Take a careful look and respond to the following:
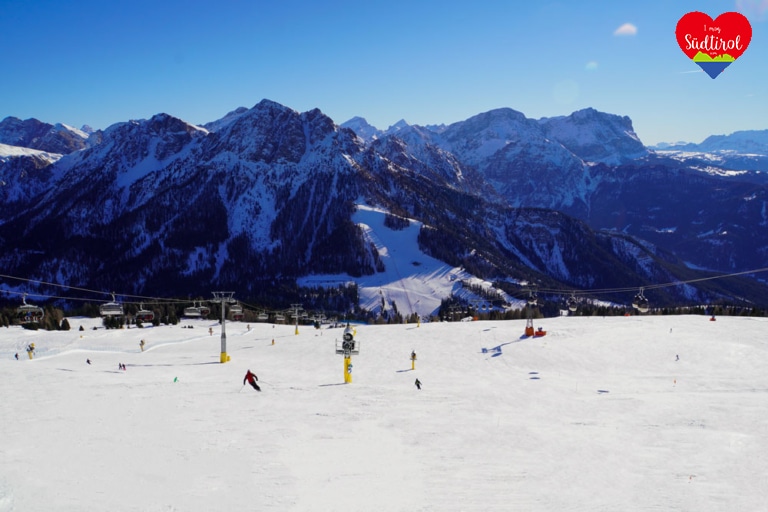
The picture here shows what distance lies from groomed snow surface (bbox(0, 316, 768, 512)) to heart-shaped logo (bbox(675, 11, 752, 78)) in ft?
77.1

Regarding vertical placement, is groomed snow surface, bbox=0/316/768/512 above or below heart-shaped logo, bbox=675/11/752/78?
below

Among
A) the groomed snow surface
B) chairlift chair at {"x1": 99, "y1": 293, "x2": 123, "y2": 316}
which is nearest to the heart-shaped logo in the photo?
the groomed snow surface

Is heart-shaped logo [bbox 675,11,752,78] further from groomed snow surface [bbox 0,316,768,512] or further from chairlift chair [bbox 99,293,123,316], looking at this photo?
chairlift chair [bbox 99,293,123,316]

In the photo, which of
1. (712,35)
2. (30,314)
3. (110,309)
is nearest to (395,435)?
(712,35)

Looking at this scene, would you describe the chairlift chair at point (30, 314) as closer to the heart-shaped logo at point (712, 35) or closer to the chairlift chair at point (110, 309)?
the chairlift chair at point (110, 309)

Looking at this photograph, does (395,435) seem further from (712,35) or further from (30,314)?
(30,314)

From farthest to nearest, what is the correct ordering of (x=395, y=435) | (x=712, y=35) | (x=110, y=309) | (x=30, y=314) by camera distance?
(x=110, y=309) → (x=30, y=314) → (x=712, y=35) → (x=395, y=435)

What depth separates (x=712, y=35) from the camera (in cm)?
3478

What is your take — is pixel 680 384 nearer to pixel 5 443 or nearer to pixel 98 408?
pixel 98 408

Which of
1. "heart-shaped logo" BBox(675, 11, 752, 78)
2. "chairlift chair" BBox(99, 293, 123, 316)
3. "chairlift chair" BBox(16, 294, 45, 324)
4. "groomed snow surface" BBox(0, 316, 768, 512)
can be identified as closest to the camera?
"groomed snow surface" BBox(0, 316, 768, 512)

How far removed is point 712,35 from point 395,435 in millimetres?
34126

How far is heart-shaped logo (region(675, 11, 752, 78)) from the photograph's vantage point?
34.5 meters

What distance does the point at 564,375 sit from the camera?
43.6 m

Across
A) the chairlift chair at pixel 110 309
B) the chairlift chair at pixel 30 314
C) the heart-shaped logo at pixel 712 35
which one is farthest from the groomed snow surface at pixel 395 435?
the heart-shaped logo at pixel 712 35
